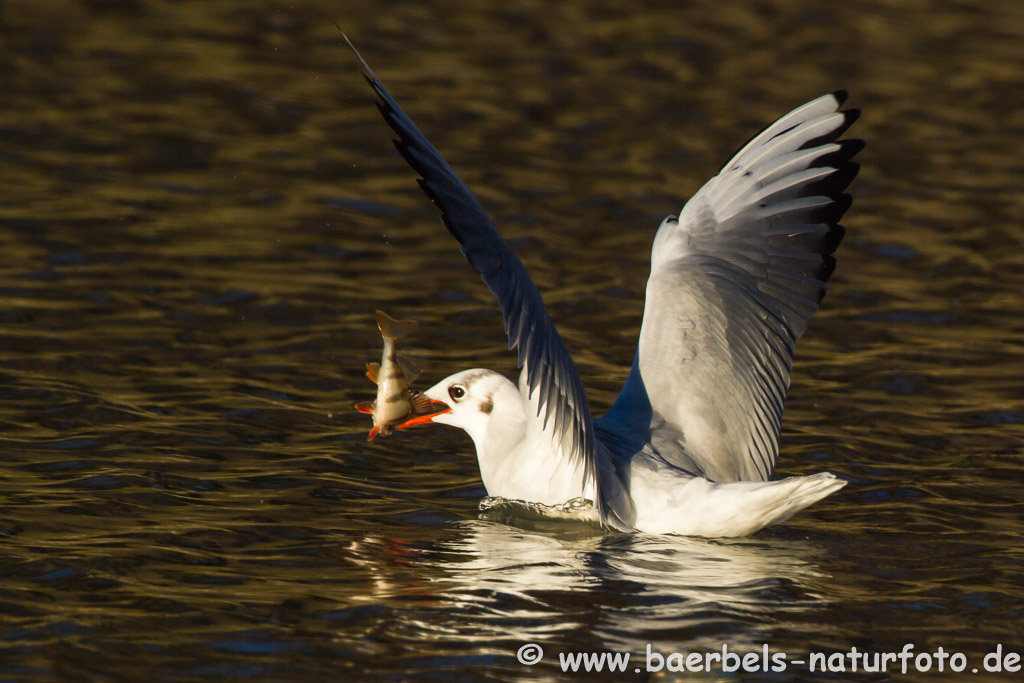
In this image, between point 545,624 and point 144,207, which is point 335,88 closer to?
point 144,207

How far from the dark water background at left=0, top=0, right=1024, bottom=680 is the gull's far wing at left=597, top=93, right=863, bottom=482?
578mm

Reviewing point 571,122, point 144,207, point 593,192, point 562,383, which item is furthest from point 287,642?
point 571,122

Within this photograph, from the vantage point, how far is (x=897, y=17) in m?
17.8

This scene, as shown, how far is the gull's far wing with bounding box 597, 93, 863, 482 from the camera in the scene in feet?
24.6

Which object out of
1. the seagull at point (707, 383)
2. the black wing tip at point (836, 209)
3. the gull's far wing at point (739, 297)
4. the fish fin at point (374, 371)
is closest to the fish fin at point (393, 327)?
the fish fin at point (374, 371)

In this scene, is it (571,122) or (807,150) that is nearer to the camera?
(807,150)

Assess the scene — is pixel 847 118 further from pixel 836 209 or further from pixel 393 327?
pixel 393 327

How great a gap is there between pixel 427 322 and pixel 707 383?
10.1 feet

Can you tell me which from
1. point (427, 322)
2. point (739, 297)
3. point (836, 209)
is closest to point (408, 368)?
point (739, 297)

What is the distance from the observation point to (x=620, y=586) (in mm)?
6328

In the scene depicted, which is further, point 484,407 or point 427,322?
point 427,322

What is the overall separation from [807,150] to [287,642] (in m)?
3.84

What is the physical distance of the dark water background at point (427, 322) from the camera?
6.06 m

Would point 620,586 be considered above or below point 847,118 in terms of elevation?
below
